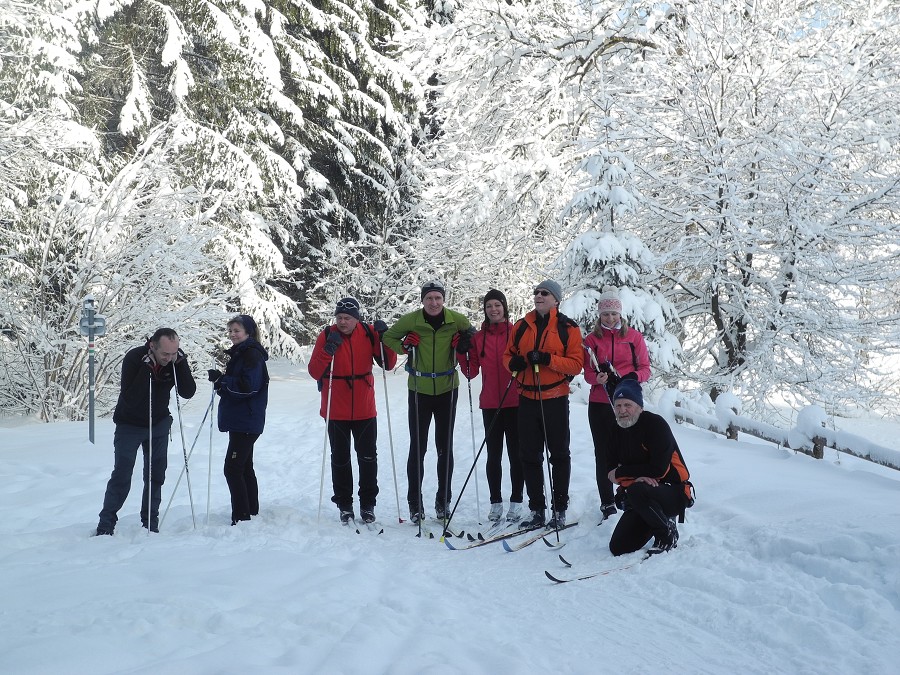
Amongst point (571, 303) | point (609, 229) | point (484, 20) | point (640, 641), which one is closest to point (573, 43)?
point (484, 20)

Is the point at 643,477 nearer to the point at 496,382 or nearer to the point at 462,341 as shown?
the point at 496,382

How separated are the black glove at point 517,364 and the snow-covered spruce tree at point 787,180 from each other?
5.46 m

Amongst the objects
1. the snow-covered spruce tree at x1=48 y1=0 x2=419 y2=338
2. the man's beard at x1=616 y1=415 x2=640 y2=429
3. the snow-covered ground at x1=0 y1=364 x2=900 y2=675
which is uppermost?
the snow-covered spruce tree at x1=48 y1=0 x2=419 y2=338

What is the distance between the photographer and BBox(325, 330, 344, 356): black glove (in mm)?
5570

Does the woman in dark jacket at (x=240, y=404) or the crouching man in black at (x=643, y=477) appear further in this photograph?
the woman in dark jacket at (x=240, y=404)

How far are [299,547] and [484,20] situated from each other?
10896 mm

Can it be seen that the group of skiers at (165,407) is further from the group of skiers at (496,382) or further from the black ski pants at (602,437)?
the black ski pants at (602,437)

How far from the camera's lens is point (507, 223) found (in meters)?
13.0

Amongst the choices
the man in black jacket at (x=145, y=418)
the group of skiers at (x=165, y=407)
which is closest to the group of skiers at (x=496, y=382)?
the group of skiers at (x=165, y=407)

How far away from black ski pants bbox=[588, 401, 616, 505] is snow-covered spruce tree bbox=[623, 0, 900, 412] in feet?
16.6

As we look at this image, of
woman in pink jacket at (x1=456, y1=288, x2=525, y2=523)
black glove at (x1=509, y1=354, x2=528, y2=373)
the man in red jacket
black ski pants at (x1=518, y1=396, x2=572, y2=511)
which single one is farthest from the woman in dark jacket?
black ski pants at (x1=518, y1=396, x2=572, y2=511)

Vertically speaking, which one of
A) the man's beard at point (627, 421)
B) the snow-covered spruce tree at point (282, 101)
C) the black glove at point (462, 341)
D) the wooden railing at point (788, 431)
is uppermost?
the snow-covered spruce tree at point (282, 101)

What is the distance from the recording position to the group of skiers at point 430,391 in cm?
534

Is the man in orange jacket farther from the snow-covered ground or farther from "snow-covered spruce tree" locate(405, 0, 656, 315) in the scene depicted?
"snow-covered spruce tree" locate(405, 0, 656, 315)
